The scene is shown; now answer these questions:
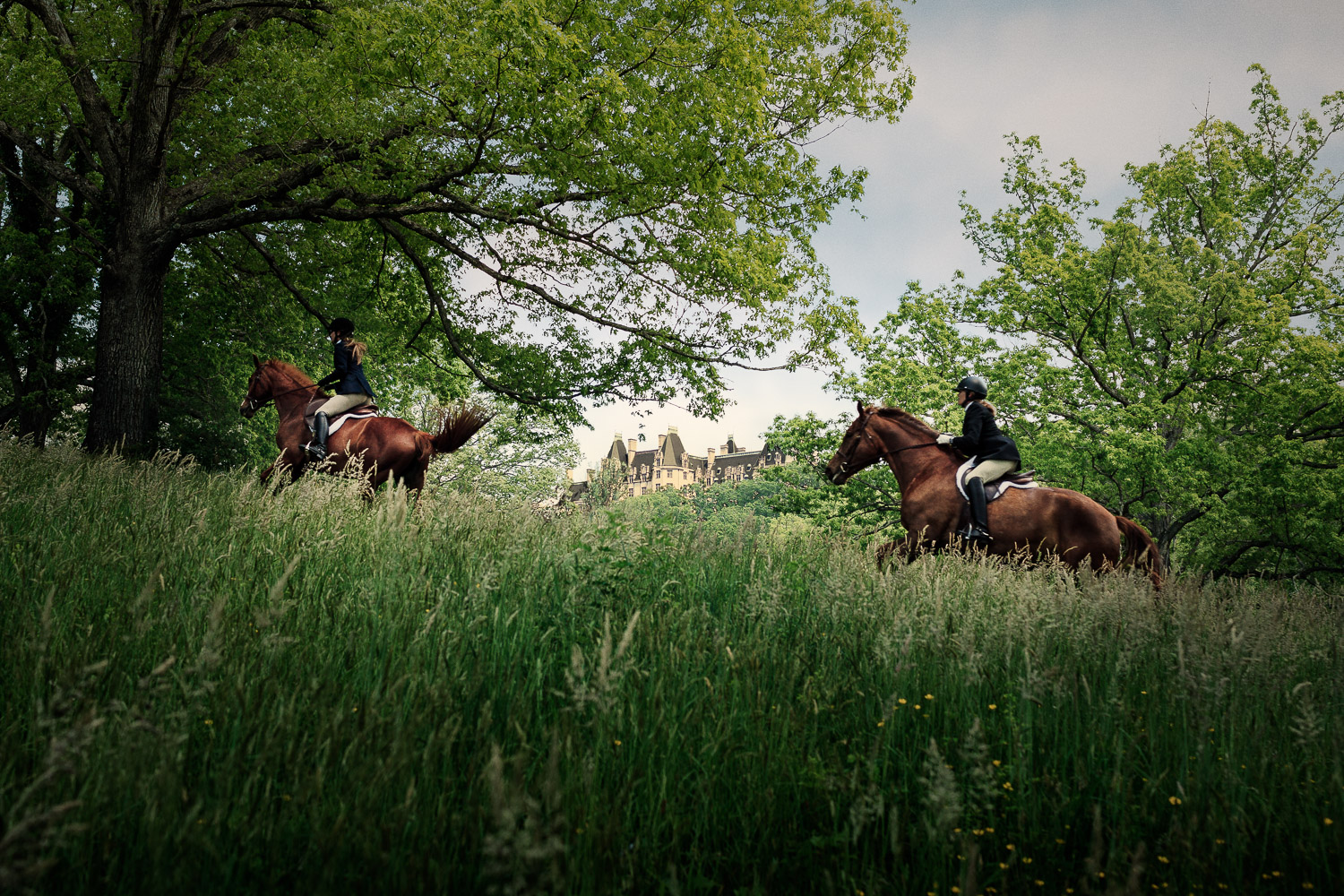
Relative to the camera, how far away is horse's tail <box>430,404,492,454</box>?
10.0 m

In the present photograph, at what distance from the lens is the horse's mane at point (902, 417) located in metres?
9.79

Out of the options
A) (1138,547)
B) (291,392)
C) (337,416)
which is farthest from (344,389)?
(1138,547)

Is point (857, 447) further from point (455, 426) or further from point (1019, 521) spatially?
point (455, 426)

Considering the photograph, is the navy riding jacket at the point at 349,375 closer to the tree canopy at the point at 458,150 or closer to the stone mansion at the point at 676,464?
the tree canopy at the point at 458,150

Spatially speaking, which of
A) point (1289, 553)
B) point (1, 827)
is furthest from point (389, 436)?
point (1289, 553)

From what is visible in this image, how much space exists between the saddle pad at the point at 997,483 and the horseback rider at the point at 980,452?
6 centimetres

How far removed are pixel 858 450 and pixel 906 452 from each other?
666mm

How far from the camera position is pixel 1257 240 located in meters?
23.9

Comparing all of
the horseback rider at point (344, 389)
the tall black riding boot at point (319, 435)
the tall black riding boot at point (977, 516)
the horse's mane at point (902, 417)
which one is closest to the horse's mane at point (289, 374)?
the horseback rider at point (344, 389)

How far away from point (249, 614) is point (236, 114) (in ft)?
46.5

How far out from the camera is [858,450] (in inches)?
398

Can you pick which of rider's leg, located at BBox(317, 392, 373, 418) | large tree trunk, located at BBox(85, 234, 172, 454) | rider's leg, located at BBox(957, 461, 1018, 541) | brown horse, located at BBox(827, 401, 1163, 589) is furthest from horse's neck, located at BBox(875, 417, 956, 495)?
large tree trunk, located at BBox(85, 234, 172, 454)

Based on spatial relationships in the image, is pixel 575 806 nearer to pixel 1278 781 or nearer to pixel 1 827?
pixel 1 827

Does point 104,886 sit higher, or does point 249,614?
point 249,614
